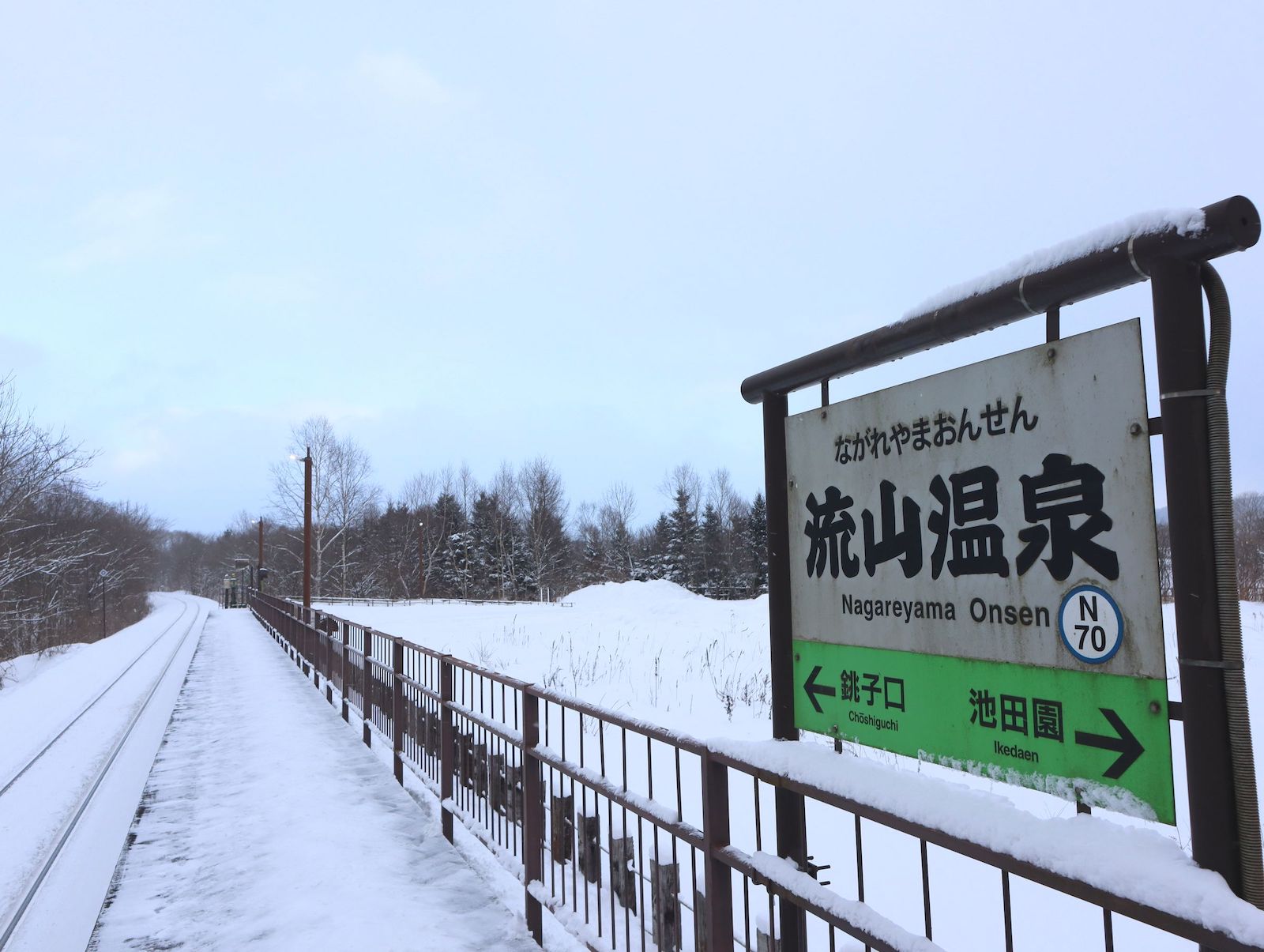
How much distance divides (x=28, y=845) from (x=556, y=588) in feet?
208

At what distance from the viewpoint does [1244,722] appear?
4.86ft

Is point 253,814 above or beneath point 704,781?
beneath

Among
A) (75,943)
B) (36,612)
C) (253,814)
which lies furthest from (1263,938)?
(36,612)

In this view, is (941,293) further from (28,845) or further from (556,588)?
(556,588)

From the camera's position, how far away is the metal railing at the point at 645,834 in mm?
2018

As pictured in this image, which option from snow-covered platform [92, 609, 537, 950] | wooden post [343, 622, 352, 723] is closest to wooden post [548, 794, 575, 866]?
snow-covered platform [92, 609, 537, 950]

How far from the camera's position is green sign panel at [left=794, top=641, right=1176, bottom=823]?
1.70 metres

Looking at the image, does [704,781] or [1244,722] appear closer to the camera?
[1244,722]

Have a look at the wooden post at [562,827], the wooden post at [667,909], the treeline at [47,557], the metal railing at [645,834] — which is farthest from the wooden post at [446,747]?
the treeline at [47,557]

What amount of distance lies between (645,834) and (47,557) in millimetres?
28946

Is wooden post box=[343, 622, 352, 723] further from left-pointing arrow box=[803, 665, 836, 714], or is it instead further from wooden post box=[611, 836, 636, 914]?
left-pointing arrow box=[803, 665, 836, 714]

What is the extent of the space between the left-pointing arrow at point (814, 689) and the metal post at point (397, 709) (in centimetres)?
552

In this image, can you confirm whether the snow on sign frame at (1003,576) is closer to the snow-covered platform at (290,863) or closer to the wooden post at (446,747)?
the snow-covered platform at (290,863)

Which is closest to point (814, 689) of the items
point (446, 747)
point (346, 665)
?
point (446, 747)
